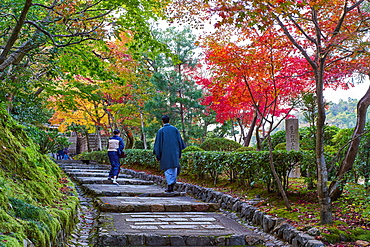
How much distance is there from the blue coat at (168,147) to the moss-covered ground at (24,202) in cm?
334

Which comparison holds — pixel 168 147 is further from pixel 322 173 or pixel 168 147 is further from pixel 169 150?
pixel 322 173

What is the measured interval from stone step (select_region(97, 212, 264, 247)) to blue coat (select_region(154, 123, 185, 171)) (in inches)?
89.8

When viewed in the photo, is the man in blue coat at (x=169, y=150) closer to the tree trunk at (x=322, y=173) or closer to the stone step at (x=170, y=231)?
the stone step at (x=170, y=231)

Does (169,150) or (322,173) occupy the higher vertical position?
(169,150)

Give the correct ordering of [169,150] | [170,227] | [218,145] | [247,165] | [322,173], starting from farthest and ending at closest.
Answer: [218,145] < [169,150] < [247,165] < [170,227] < [322,173]

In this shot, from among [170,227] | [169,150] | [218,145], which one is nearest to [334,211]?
[170,227]

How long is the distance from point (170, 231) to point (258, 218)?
5.74 ft

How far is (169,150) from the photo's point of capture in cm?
884

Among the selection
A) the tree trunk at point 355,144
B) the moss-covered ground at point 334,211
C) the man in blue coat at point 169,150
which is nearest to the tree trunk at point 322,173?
the moss-covered ground at point 334,211

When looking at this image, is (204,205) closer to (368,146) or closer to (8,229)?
(368,146)

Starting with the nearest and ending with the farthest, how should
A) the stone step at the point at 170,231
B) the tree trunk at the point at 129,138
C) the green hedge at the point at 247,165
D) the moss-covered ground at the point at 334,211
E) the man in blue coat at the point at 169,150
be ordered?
the moss-covered ground at the point at 334,211 → the stone step at the point at 170,231 → the green hedge at the point at 247,165 → the man in blue coat at the point at 169,150 → the tree trunk at the point at 129,138

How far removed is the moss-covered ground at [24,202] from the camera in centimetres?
291

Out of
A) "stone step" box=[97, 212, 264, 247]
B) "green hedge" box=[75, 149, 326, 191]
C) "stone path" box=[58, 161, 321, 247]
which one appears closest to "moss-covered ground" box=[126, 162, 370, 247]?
"green hedge" box=[75, 149, 326, 191]

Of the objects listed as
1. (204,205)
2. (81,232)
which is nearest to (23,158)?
(81,232)
